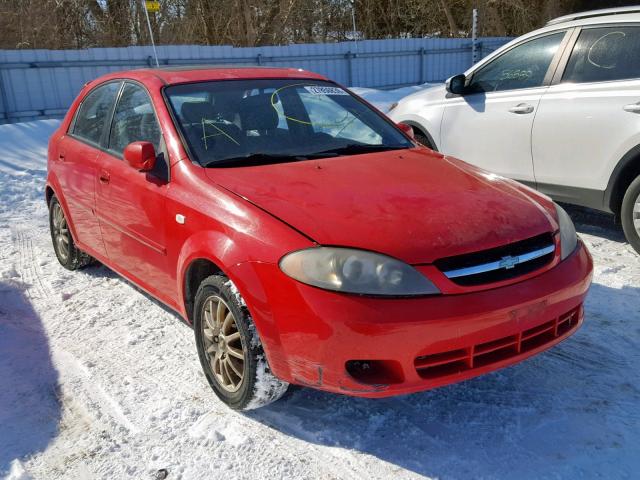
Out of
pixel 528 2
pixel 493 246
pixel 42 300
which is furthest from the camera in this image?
pixel 528 2

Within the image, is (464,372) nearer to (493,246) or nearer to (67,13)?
(493,246)

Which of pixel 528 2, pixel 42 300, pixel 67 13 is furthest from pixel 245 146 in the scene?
pixel 528 2

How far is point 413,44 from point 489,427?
56.3ft

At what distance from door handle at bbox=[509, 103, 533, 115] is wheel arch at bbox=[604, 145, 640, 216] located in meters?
0.90

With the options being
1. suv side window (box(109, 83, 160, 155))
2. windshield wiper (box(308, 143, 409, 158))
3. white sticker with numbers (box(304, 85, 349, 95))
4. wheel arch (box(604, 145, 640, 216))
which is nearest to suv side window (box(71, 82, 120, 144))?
suv side window (box(109, 83, 160, 155))

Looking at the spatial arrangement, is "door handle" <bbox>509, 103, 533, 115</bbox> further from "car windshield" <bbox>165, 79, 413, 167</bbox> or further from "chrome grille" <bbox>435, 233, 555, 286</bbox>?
"chrome grille" <bbox>435, 233, 555, 286</bbox>

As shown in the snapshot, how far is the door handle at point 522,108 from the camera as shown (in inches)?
189

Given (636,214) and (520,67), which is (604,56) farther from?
(636,214)

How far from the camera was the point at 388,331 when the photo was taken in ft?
7.12

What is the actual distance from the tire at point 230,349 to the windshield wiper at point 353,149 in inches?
40.3

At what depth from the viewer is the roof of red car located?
3.52m

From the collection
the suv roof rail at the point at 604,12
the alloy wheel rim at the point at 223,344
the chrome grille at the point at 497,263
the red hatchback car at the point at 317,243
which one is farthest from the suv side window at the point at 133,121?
the suv roof rail at the point at 604,12

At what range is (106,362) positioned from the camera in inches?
128

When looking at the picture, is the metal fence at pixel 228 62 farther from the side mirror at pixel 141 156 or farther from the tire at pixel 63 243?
the side mirror at pixel 141 156
